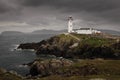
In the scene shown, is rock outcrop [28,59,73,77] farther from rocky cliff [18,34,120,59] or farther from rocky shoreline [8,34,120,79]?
rocky cliff [18,34,120,59]

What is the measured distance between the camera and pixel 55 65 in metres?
107

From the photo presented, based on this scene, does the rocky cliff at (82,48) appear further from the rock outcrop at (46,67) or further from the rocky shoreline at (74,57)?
the rock outcrop at (46,67)

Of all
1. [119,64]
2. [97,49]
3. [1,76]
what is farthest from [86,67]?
[97,49]

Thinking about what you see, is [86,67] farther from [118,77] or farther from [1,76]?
[1,76]

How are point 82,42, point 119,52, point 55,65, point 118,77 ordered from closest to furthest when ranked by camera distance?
point 118,77 → point 55,65 → point 119,52 → point 82,42

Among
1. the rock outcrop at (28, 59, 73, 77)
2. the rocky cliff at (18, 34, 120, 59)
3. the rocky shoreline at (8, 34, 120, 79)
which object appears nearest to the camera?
the rocky shoreline at (8, 34, 120, 79)

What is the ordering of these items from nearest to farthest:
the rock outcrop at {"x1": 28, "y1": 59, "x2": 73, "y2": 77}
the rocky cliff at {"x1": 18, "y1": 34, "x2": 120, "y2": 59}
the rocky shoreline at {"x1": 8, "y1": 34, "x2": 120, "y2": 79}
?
1. the rocky shoreline at {"x1": 8, "y1": 34, "x2": 120, "y2": 79}
2. the rock outcrop at {"x1": 28, "y1": 59, "x2": 73, "y2": 77}
3. the rocky cliff at {"x1": 18, "y1": 34, "x2": 120, "y2": 59}

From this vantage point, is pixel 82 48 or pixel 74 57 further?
Answer: pixel 82 48

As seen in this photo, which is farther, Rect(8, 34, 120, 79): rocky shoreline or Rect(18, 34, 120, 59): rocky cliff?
Rect(18, 34, 120, 59): rocky cliff

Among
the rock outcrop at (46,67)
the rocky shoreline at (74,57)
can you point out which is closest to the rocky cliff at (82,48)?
the rocky shoreline at (74,57)

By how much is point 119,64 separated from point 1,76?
41.6m

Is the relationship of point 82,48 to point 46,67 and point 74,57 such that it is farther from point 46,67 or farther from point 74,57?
point 46,67

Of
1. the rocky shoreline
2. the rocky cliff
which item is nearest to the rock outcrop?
the rocky shoreline

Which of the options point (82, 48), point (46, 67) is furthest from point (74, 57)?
point (46, 67)
